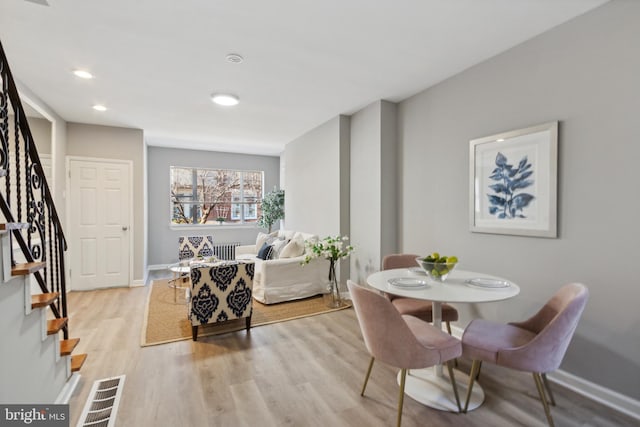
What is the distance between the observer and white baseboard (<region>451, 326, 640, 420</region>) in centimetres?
187

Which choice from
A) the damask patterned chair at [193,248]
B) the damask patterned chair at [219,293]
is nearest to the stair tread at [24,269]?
the damask patterned chair at [219,293]

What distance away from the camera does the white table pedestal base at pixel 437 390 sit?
1.97 m

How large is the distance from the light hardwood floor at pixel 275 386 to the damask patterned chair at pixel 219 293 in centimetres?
21

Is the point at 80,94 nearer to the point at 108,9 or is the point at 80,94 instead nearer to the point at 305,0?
the point at 108,9

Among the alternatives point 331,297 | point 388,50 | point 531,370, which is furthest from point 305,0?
point 331,297

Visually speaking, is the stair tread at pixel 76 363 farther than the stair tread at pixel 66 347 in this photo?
Yes

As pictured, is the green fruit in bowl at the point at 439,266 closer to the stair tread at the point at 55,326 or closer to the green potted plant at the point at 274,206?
the stair tread at the point at 55,326

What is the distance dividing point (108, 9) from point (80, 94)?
2.03 m

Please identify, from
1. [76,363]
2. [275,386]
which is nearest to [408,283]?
[275,386]

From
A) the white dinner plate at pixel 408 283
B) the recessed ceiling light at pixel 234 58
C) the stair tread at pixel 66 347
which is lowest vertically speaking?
the stair tread at pixel 66 347

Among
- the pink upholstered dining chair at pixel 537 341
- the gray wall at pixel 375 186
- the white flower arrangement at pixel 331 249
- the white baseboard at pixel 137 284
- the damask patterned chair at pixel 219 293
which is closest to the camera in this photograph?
the pink upholstered dining chair at pixel 537 341

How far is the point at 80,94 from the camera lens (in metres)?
3.52

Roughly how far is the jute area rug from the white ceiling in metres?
2.59

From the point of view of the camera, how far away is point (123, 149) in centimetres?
495
